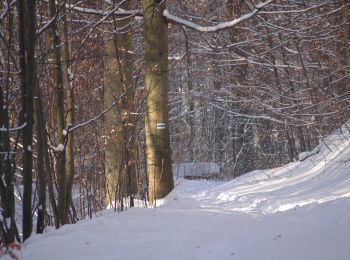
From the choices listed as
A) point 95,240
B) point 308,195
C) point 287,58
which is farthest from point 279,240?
point 287,58

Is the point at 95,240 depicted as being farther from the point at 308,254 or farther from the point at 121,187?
the point at 121,187

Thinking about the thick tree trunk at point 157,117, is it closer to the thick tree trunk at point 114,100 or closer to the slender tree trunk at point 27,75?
the thick tree trunk at point 114,100

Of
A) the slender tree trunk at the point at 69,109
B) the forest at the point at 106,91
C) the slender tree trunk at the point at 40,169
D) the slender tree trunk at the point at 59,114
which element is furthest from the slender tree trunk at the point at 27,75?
the slender tree trunk at the point at 69,109

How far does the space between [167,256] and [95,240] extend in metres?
0.88

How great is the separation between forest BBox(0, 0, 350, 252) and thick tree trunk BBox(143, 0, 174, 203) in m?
0.01

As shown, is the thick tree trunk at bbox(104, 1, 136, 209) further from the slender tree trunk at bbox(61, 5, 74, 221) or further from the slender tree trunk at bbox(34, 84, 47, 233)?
the slender tree trunk at bbox(34, 84, 47, 233)

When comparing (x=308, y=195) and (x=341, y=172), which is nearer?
(x=308, y=195)

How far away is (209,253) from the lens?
3.14 m

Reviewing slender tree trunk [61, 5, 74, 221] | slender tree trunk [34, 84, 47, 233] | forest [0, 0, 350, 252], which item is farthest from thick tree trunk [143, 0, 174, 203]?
slender tree trunk [34, 84, 47, 233]

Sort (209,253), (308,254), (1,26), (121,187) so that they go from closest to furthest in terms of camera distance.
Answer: (308,254) < (209,253) < (1,26) < (121,187)

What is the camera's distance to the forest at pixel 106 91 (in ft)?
13.4

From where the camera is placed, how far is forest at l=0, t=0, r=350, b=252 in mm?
4098

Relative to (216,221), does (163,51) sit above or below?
above

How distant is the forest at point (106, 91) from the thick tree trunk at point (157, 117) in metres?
0.01
